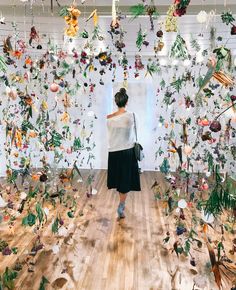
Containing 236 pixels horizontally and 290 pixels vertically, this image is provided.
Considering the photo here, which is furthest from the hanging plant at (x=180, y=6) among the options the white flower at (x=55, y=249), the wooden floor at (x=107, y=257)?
the white flower at (x=55, y=249)

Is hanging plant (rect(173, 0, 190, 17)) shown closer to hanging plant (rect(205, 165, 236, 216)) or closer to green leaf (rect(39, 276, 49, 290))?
hanging plant (rect(205, 165, 236, 216))

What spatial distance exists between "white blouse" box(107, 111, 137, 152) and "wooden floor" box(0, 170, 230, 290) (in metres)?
0.95

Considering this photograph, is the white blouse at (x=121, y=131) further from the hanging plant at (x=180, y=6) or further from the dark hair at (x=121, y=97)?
the hanging plant at (x=180, y=6)

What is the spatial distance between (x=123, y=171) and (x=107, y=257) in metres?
1.07

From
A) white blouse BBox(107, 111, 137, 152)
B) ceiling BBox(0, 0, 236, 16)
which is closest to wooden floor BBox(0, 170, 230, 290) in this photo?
white blouse BBox(107, 111, 137, 152)

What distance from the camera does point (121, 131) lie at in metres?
3.58

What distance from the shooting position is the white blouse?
3.57 metres

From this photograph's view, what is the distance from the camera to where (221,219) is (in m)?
3.79

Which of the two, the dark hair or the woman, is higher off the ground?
the dark hair

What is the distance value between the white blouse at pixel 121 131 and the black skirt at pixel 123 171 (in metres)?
0.07

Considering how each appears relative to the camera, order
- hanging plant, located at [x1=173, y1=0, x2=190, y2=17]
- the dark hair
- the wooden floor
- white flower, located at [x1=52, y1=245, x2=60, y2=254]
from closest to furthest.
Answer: hanging plant, located at [x1=173, y1=0, x2=190, y2=17], the wooden floor, white flower, located at [x1=52, y1=245, x2=60, y2=254], the dark hair

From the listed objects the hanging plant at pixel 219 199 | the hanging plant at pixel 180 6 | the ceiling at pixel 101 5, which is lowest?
the hanging plant at pixel 219 199

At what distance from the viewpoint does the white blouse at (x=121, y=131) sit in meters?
3.57

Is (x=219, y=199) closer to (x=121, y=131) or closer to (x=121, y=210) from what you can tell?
(x=121, y=131)
